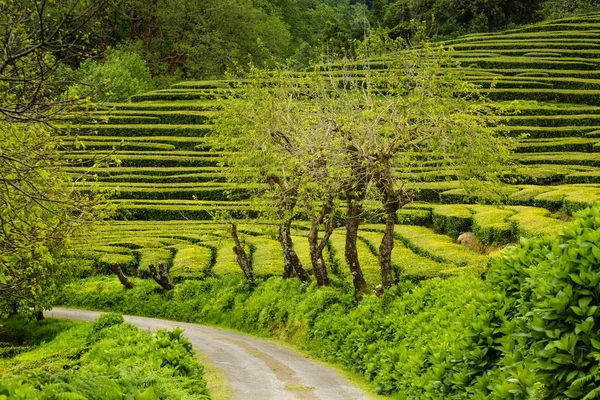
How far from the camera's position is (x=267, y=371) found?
59.0 ft

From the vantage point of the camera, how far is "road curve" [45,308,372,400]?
15.6 metres

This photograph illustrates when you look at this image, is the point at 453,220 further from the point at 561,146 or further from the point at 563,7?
the point at 563,7

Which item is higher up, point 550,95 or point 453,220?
point 550,95

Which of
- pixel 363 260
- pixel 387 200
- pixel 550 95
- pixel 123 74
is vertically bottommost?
pixel 363 260

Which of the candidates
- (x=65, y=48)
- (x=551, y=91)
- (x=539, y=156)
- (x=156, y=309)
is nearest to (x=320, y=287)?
(x=156, y=309)

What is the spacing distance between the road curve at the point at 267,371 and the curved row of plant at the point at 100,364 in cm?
165

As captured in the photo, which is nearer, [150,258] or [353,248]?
[353,248]

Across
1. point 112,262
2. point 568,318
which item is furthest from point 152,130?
point 568,318

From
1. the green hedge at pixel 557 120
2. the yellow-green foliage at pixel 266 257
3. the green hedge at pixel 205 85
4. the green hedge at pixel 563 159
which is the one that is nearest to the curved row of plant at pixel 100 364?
the yellow-green foliage at pixel 266 257

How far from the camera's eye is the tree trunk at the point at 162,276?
97.6 feet

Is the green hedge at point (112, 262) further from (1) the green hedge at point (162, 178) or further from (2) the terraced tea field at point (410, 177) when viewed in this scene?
(1) the green hedge at point (162, 178)

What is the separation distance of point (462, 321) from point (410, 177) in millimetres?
9825

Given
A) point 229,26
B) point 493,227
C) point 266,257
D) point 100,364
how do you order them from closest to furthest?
point 100,364 → point 493,227 → point 266,257 → point 229,26

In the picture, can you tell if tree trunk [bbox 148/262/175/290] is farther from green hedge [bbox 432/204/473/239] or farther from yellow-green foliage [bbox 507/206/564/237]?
yellow-green foliage [bbox 507/206/564/237]
